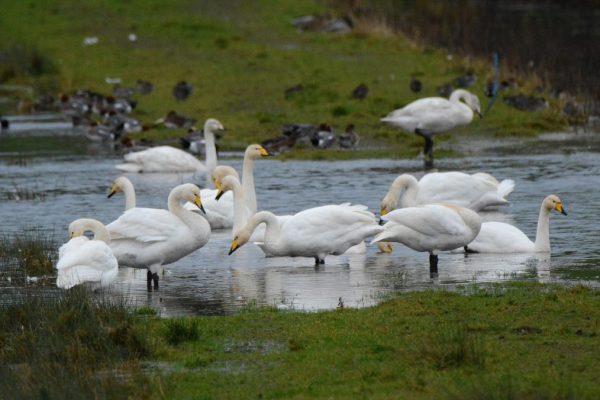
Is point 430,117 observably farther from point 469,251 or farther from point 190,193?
point 190,193

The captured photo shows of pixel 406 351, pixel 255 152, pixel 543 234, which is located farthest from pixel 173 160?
pixel 406 351

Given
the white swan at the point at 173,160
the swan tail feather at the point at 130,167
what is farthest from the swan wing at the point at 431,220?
the swan tail feather at the point at 130,167

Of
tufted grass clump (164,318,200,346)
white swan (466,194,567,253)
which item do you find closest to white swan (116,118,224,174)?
white swan (466,194,567,253)

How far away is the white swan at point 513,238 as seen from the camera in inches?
534

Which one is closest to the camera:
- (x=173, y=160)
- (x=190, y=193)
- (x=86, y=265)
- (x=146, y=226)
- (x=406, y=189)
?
(x=86, y=265)

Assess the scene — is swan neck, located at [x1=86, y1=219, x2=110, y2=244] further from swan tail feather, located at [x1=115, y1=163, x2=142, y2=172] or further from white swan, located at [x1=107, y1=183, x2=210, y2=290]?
swan tail feather, located at [x1=115, y1=163, x2=142, y2=172]

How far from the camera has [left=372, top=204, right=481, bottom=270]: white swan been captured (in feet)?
41.2

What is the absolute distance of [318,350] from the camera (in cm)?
890

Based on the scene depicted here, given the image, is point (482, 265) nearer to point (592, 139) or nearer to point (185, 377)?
point (185, 377)

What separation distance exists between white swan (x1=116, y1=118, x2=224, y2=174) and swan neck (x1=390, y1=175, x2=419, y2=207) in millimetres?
8135

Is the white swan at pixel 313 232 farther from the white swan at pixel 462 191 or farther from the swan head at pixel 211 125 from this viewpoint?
the swan head at pixel 211 125

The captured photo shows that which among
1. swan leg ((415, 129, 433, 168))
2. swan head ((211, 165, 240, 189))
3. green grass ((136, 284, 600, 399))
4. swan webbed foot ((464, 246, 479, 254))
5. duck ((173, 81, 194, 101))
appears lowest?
green grass ((136, 284, 600, 399))

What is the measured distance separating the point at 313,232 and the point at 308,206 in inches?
175

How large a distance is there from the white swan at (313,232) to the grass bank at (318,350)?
8.50 feet
